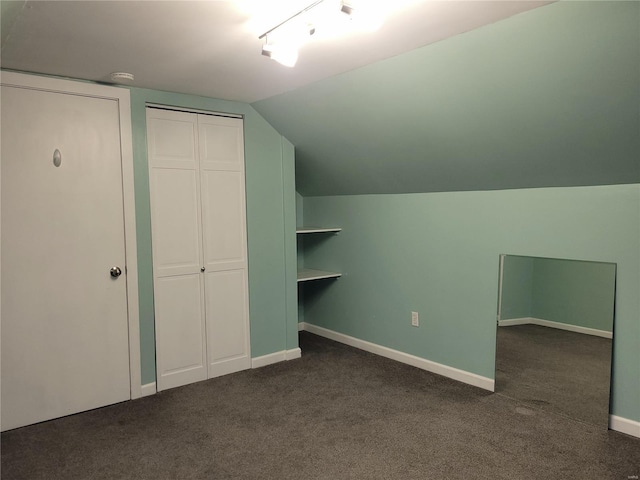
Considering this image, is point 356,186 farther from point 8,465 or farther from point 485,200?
point 8,465

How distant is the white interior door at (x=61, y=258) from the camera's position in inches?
110

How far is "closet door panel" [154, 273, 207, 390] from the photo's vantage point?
338 cm

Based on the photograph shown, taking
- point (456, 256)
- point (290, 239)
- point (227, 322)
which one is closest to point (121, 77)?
point (290, 239)

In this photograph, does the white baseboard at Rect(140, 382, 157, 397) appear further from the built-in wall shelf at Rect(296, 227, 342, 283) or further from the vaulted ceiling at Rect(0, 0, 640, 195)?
the vaulted ceiling at Rect(0, 0, 640, 195)

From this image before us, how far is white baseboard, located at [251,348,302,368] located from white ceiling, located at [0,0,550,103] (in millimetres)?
2180

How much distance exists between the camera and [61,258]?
2951 mm

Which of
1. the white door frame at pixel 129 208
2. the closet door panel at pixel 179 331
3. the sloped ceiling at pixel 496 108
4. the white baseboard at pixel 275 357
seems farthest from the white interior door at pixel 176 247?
the sloped ceiling at pixel 496 108

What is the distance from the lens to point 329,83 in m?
3.04

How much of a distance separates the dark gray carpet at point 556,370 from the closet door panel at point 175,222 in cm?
233

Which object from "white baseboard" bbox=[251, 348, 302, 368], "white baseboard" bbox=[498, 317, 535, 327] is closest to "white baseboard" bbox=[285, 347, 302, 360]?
"white baseboard" bbox=[251, 348, 302, 368]

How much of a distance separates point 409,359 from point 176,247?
6.82 ft

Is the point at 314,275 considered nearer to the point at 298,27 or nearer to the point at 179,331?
the point at 179,331

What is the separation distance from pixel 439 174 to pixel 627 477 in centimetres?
206

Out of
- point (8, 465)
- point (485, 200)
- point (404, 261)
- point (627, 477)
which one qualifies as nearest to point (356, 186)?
point (404, 261)
